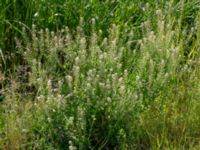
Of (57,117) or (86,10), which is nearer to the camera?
(57,117)

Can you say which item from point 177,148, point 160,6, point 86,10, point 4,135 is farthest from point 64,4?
point 177,148

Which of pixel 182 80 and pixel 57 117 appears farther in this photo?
pixel 182 80

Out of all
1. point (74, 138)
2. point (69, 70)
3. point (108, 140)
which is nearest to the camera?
point (74, 138)

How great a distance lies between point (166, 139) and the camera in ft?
9.23

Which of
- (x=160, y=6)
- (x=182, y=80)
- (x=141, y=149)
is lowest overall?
(x=141, y=149)

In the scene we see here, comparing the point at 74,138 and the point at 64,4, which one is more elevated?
the point at 64,4

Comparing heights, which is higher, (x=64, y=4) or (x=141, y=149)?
(x=64, y=4)

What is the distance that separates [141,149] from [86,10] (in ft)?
4.48

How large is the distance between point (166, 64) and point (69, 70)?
0.59 metres

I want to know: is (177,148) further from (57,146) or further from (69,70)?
(69,70)

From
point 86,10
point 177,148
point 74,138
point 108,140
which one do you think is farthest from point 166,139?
point 86,10

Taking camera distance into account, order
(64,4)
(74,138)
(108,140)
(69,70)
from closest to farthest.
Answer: (74,138) → (108,140) → (69,70) → (64,4)

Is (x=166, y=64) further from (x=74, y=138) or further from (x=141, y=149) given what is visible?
(x=74, y=138)

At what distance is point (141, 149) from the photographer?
291cm
